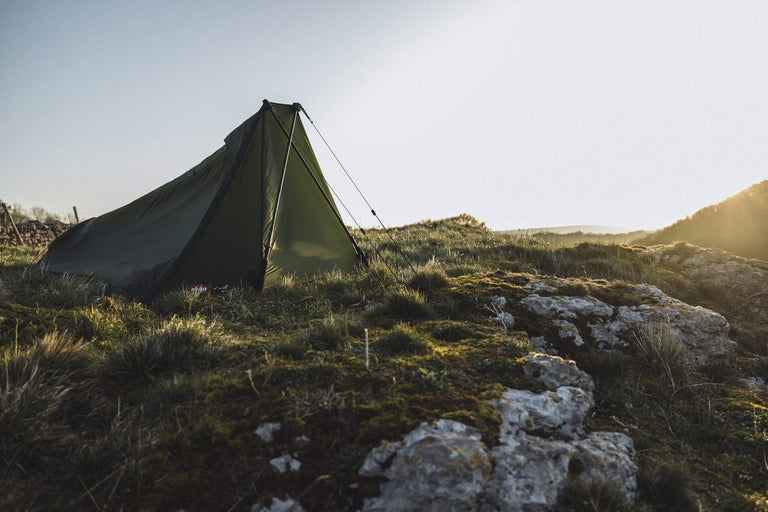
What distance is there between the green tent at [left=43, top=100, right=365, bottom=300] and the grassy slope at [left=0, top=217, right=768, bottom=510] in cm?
200

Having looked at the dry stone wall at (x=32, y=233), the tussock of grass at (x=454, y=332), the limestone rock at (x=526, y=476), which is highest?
the dry stone wall at (x=32, y=233)

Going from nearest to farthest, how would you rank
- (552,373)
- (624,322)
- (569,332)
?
(552,373) < (569,332) < (624,322)

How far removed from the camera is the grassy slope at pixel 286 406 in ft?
6.01

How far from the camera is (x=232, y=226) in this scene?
660cm

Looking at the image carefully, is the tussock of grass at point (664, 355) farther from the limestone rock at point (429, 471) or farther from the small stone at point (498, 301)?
the limestone rock at point (429, 471)

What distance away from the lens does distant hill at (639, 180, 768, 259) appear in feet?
37.1

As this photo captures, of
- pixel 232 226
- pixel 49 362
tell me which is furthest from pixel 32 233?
pixel 49 362

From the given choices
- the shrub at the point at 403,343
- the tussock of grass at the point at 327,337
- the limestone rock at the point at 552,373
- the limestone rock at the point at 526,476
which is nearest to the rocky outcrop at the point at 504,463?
the limestone rock at the point at 526,476

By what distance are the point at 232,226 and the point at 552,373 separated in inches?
230

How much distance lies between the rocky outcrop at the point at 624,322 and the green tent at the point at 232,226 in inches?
174

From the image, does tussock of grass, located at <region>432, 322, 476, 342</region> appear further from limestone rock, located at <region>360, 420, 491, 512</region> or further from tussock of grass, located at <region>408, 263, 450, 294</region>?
limestone rock, located at <region>360, 420, 491, 512</region>

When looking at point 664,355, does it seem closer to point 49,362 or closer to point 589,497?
point 589,497

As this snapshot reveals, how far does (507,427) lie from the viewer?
7.16 ft

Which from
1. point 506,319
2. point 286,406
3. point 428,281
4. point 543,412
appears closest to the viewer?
point 286,406
